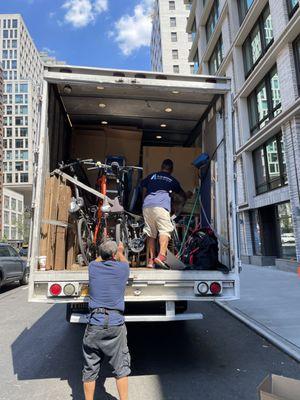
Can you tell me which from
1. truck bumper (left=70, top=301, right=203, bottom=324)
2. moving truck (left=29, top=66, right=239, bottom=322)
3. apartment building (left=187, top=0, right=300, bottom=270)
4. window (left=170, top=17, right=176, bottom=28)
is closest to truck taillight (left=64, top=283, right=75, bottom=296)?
moving truck (left=29, top=66, right=239, bottom=322)

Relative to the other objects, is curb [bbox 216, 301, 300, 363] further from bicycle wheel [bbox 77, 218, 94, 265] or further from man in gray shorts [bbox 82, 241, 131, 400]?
bicycle wheel [bbox 77, 218, 94, 265]

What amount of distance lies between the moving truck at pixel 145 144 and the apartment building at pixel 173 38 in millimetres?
60308

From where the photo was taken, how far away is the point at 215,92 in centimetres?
491

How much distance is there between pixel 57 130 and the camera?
5824 millimetres

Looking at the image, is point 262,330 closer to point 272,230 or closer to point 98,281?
point 98,281

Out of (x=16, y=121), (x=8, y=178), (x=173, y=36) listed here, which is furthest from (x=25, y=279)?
(x=16, y=121)

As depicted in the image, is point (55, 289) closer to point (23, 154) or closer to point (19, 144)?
point (23, 154)

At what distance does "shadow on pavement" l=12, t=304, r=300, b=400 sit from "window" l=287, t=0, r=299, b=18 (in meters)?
12.3

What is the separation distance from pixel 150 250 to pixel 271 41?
1388cm

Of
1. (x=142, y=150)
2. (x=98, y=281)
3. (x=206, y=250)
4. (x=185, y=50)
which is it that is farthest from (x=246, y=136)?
(x=185, y=50)

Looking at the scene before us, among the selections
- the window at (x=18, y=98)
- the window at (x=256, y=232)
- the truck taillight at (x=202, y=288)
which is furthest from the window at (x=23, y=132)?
the truck taillight at (x=202, y=288)

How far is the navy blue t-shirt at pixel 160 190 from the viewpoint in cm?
548

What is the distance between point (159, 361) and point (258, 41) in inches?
663

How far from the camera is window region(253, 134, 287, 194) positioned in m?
15.6
